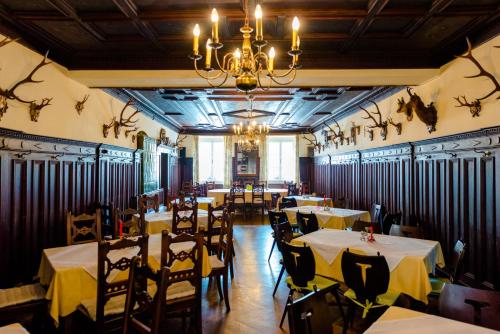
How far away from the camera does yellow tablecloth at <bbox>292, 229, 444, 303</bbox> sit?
10.1 feet

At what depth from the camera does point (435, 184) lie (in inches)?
191

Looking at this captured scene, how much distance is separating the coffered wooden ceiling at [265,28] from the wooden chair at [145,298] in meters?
2.62

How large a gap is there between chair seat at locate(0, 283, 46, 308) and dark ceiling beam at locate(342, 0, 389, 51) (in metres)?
→ 4.25

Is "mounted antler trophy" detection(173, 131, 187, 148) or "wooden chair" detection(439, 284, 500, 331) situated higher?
"mounted antler trophy" detection(173, 131, 187, 148)

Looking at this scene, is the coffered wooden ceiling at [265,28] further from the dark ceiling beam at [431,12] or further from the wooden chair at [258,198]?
the wooden chair at [258,198]

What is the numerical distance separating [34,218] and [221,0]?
345cm

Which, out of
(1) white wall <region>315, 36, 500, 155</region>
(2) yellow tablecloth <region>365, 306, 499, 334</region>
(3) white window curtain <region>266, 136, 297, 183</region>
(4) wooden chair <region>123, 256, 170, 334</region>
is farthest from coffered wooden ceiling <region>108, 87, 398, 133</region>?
(2) yellow tablecloth <region>365, 306, 499, 334</region>

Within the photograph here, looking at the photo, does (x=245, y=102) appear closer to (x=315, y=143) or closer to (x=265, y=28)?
(x=265, y=28)

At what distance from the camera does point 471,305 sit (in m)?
2.00

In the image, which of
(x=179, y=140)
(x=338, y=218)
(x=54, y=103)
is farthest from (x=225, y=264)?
(x=179, y=140)

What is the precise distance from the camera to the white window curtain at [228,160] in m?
13.8

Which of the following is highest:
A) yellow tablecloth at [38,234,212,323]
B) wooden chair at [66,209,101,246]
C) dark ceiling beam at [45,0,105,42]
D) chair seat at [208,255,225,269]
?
dark ceiling beam at [45,0,105,42]

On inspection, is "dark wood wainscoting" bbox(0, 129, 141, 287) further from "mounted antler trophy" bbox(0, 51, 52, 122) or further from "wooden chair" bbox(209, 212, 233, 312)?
"wooden chair" bbox(209, 212, 233, 312)

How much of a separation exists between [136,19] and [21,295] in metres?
2.99
